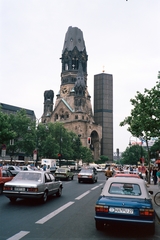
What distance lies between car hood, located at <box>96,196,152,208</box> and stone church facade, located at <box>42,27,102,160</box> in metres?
95.3

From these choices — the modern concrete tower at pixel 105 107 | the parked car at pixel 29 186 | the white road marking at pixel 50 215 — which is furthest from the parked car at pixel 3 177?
the modern concrete tower at pixel 105 107

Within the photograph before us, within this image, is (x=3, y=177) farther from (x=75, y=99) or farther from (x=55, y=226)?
(x=75, y=99)

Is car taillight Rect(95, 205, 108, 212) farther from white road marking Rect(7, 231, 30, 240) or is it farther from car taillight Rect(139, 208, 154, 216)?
white road marking Rect(7, 231, 30, 240)

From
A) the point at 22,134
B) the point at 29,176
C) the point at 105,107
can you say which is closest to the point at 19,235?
the point at 29,176

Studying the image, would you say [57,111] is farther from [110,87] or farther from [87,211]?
[87,211]

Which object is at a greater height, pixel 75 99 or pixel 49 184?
pixel 75 99

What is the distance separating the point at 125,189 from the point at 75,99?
101 m

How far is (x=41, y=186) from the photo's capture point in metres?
11.9

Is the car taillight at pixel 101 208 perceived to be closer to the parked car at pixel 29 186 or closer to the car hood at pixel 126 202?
the car hood at pixel 126 202

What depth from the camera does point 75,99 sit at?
10850 centimetres

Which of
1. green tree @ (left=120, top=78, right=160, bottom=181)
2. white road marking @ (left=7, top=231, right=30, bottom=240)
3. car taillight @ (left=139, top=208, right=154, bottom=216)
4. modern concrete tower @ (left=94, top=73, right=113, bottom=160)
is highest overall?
modern concrete tower @ (left=94, top=73, right=113, bottom=160)

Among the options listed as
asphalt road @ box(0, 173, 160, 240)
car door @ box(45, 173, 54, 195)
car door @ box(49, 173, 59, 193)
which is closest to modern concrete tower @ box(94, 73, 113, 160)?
car door @ box(49, 173, 59, 193)

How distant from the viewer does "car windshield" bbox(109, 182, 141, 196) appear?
304 inches

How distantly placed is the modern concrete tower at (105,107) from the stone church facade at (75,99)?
398 cm
